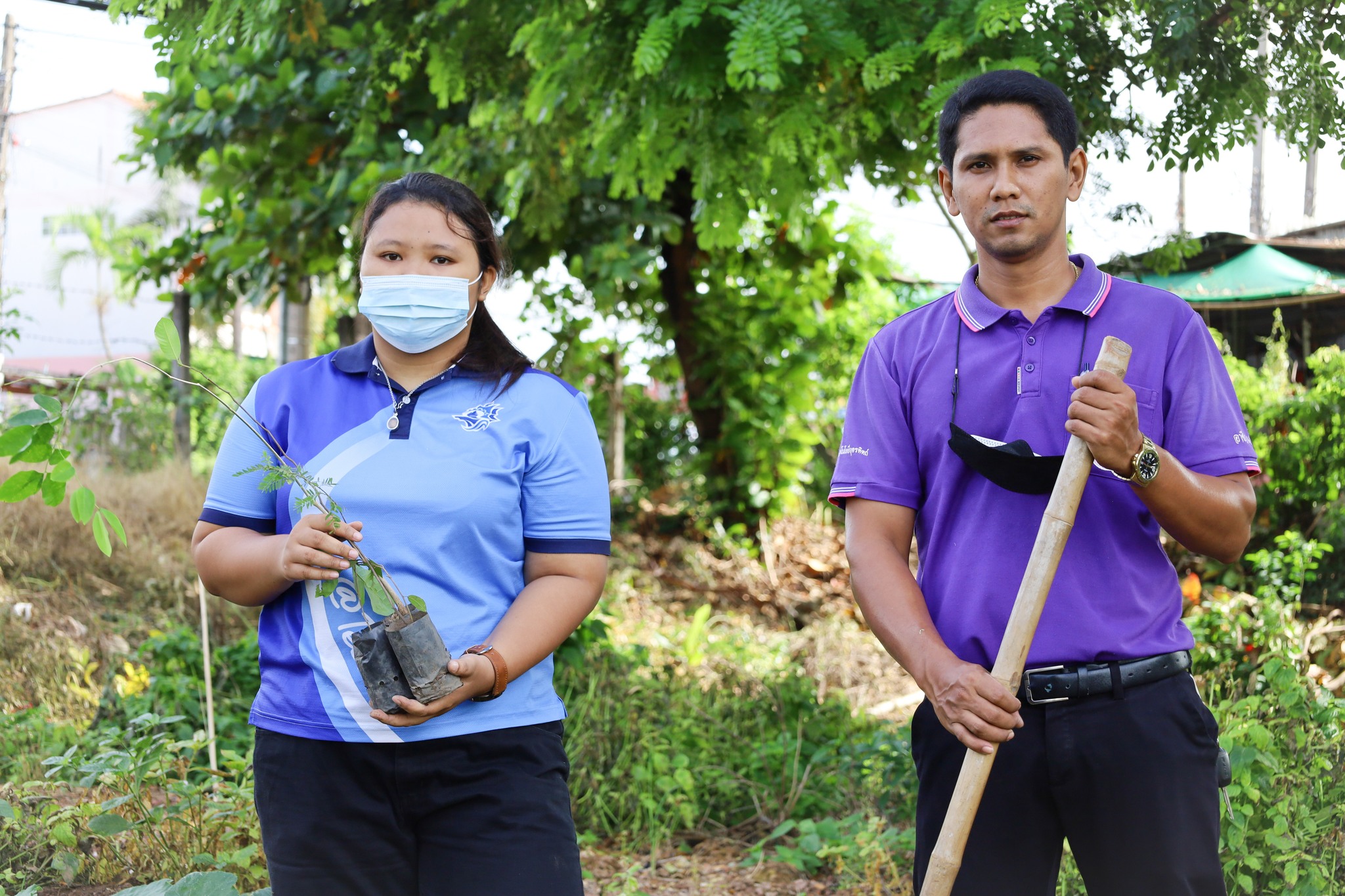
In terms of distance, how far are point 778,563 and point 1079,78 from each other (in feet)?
17.9

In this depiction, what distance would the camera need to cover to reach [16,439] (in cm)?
188

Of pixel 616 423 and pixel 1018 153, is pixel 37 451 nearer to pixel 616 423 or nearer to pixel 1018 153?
pixel 1018 153

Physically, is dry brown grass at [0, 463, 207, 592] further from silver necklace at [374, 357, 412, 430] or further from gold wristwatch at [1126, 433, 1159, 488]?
gold wristwatch at [1126, 433, 1159, 488]

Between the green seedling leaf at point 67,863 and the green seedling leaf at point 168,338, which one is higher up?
the green seedling leaf at point 168,338

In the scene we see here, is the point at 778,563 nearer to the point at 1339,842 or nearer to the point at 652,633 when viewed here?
the point at 652,633

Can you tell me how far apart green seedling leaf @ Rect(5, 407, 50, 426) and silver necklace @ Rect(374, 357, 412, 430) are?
572mm

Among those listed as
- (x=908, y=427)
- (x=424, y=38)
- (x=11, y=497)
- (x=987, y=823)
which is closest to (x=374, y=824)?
(x=11, y=497)

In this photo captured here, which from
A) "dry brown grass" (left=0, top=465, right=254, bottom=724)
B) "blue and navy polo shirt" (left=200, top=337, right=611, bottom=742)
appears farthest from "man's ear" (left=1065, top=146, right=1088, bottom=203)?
"dry brown grass" (left=0, top=465, right=254, bottom=724)

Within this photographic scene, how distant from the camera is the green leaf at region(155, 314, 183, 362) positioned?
1853 millimetres

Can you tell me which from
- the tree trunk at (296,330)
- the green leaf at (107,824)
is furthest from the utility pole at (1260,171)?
the tree trunk at (296,330)

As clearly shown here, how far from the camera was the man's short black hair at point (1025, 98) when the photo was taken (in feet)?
6.81

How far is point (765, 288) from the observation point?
29.6 ft

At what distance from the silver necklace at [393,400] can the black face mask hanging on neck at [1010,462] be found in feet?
3.33

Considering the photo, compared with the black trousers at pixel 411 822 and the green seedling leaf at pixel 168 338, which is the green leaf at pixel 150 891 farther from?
the green seedling leaf at pixel 168 338
